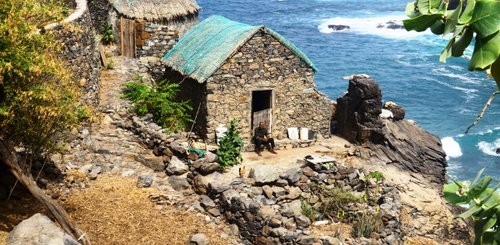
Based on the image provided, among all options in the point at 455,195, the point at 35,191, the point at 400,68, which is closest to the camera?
the point at 455,195

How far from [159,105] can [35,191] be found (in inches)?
291

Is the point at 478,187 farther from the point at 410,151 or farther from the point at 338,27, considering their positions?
the point at 338,27

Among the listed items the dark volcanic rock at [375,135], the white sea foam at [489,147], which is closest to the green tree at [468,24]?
the dark volcanic rock at [375,135]

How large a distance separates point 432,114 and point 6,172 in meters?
28.8

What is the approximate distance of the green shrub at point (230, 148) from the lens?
1573 cm

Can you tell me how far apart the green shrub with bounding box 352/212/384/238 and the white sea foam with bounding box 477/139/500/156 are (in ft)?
64.4

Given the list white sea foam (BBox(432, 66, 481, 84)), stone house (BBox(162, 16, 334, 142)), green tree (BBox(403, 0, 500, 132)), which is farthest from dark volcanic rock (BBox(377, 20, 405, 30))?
green tree (BBox(403, 0, 500, 132))

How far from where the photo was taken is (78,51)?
15375 mm

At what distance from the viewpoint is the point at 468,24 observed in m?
3.20

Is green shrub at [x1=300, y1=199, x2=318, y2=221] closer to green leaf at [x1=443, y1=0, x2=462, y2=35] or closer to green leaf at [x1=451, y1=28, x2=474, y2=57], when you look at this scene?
→ green leaf at [x1=451, y1=28, x2=474, y2=57]

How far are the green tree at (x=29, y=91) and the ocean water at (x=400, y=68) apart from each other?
21.4 m

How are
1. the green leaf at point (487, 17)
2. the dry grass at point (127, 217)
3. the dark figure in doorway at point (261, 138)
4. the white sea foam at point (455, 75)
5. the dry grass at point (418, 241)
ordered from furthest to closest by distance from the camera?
1. the white sea foam at point (455, 75)
2. the dark figure in doorway at point (261, 138)
3. the dry grass at point (418, 241)
4. the dry grass at point (127, 217)
5. the green leaf at point (487, 17)

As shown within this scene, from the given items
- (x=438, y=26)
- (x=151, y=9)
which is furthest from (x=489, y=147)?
(x=438, y=26)

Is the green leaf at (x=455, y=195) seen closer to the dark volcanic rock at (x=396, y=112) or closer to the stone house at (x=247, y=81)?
the stone house at (x=247, y=81)
